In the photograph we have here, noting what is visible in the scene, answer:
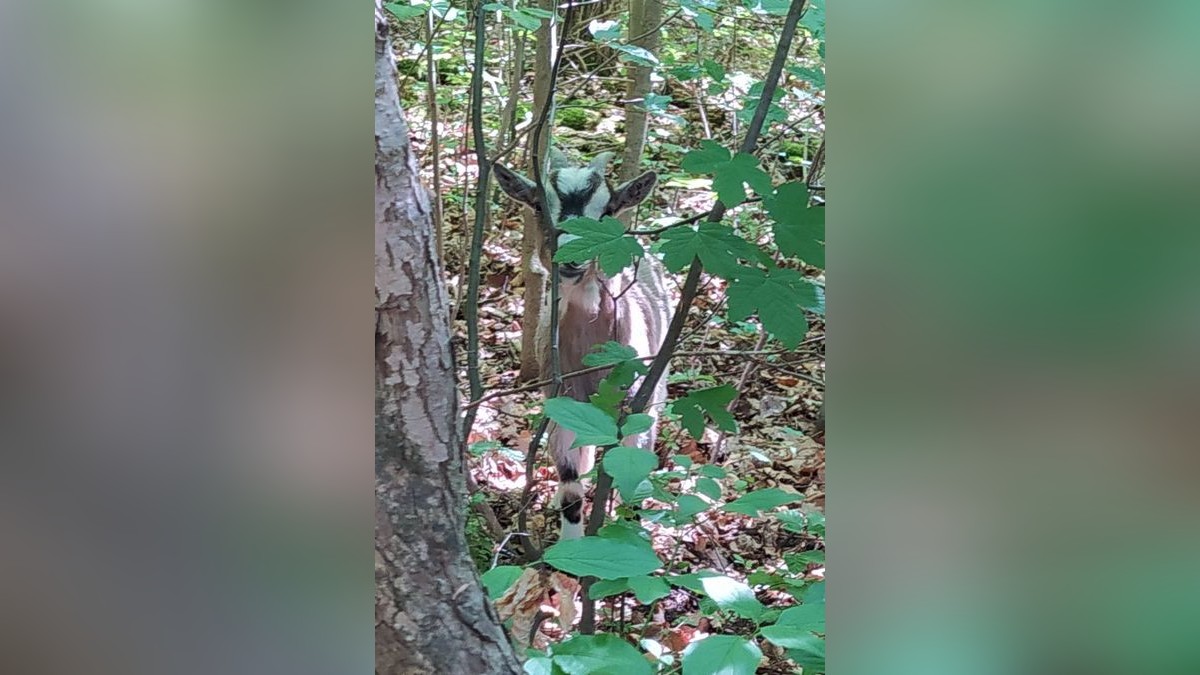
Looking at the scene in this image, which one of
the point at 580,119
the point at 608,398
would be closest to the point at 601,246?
the point at 608,398

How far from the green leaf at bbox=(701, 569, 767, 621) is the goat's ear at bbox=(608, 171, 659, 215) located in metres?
3.18

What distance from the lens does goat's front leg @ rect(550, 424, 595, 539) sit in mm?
4422

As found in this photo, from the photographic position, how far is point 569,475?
183 inches

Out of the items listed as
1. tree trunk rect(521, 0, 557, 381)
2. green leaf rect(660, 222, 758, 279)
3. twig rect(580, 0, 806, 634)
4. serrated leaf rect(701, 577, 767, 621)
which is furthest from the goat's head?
serrated leaf rect(701, 577, 767, 621)

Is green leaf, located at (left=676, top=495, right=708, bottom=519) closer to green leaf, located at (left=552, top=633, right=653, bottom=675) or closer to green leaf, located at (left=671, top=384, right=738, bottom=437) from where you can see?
green leaf, located at (left=671, top=384, right=738, bottom=437)

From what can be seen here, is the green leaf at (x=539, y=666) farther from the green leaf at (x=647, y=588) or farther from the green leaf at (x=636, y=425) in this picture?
the green leaf at (x=636, y=425)

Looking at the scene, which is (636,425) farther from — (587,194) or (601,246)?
(587,194)

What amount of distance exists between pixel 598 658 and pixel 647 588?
0.69 feet

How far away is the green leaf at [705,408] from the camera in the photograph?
233 centimetres
